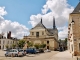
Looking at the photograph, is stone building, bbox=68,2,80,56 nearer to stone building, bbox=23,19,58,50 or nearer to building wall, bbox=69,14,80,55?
building wall, bbox=69,14,80,55

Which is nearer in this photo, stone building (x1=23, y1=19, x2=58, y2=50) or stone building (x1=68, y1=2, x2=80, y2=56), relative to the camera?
stone building (x1=68, y1=2, x2=80, y2=56)

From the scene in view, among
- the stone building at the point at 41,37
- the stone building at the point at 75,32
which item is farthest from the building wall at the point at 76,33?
the stone building at the point at 41,37

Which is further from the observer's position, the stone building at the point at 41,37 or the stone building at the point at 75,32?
the stone building at the point at 41,37

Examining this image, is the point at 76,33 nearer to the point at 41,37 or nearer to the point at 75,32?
the point at 75,32

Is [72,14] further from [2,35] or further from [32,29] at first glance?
[2,35]

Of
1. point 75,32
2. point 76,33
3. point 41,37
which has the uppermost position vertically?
point 41,37

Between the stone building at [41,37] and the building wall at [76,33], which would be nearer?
the building wall at [76,33]

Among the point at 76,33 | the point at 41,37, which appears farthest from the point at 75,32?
the point at 41,37

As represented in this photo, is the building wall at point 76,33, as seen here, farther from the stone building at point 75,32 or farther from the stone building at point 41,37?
the stone building at point 41,37

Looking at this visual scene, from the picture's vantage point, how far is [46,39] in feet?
293

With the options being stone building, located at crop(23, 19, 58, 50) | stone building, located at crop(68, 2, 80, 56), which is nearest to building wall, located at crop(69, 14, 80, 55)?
stone building, located at crop(68, 2, 80, 56)

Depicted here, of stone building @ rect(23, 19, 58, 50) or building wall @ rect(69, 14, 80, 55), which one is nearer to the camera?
building wall @ rect(69, 14, 80, 55)

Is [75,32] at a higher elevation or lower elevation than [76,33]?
higher

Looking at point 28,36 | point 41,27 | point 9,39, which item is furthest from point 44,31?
point 9,39
